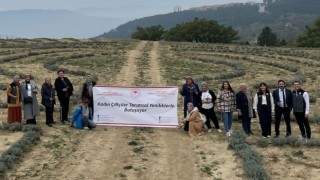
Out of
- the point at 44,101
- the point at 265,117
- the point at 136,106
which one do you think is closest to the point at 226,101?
the point at 265,117

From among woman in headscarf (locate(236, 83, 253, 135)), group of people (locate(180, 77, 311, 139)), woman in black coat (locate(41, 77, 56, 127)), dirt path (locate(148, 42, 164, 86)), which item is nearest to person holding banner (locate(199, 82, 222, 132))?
group of people (locate(180, 77, 311, 139))

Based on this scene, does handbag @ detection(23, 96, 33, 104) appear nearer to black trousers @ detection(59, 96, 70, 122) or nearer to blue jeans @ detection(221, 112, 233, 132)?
black trousers @ detection(59, 96, 70, 122)

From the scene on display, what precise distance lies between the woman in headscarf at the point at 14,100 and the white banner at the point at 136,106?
318 cm

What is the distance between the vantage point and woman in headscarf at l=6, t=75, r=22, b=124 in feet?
61.0

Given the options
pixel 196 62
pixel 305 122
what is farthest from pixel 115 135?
pixel 196 62

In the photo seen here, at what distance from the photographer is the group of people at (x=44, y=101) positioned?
18.7 metres

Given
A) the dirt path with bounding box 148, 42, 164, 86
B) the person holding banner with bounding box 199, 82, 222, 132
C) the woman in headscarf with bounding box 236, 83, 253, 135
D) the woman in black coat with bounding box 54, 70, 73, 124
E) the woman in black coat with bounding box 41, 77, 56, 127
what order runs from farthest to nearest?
the dirt path with bounding box 148, 42, 164, 86, the woman in black coat with bounding box 54, 70, 73, 124, the woman in black coat with bounding box 41, 77, 56, 127, the person holding banner with bounding box 199, 82, 222, 132, the woman in headscarf with bounding box 236, 83, 253, 135

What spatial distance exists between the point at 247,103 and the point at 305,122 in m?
2.31

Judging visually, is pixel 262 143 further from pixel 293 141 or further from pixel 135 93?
pixel 135 93

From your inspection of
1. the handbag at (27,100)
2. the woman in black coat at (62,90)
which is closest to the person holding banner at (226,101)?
the woman in black coat at (62,90)

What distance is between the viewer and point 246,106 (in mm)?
18344

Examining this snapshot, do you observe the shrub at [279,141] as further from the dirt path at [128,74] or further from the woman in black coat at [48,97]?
the dirt path at [128,74]

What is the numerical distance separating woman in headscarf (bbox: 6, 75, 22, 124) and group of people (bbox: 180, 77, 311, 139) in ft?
22.3

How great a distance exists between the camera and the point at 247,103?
18328 mm
